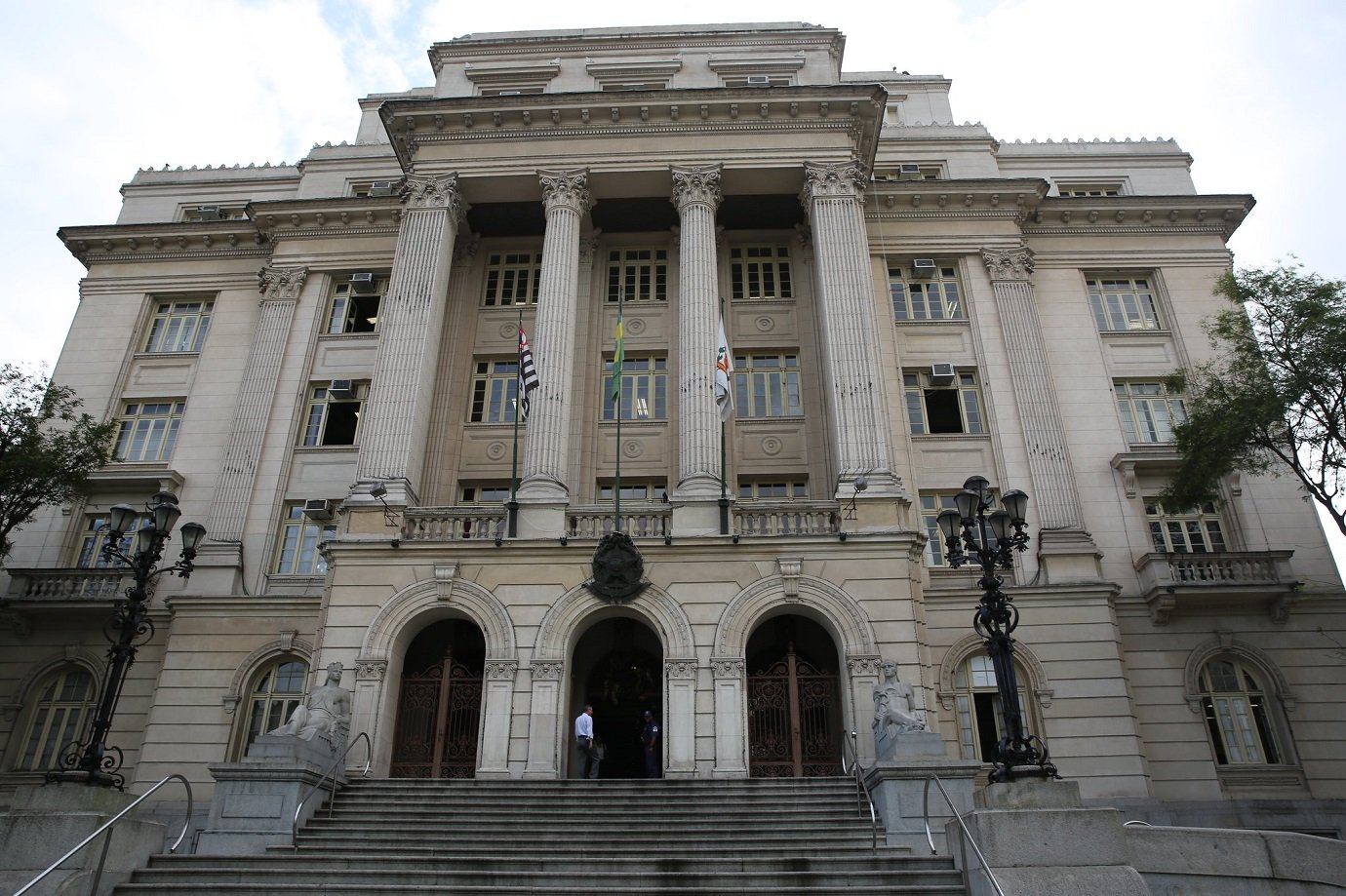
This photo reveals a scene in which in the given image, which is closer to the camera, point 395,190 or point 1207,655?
point 1207,655

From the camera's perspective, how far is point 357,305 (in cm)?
3005

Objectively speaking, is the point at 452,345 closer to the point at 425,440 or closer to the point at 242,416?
the point at 425,440

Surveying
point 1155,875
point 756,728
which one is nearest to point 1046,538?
point 756,728

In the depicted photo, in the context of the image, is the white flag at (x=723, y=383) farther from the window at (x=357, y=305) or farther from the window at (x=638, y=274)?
the window at (x=357, y=305)

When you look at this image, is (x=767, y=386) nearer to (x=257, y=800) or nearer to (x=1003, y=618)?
(x=1003, y=618)

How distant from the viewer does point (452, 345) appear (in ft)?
88.9

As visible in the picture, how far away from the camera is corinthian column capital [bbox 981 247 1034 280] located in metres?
28.5

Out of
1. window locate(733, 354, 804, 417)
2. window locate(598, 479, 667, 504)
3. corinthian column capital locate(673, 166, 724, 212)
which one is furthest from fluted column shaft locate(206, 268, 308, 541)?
→ window locate(733, 354, 804, 417)

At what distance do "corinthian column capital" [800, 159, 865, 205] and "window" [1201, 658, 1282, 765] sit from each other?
51.3 feet

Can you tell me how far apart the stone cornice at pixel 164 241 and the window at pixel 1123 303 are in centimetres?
2727

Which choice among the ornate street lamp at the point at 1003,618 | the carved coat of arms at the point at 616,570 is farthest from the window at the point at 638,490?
the ornate street lamp at the point at 1003,618

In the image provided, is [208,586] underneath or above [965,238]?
underneath

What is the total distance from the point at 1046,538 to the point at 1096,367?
6.50m

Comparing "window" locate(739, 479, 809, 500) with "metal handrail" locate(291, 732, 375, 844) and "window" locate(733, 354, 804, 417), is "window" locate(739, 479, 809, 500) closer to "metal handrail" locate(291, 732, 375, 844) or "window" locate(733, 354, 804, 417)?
"window" locate(733, 354, 804, 417)
